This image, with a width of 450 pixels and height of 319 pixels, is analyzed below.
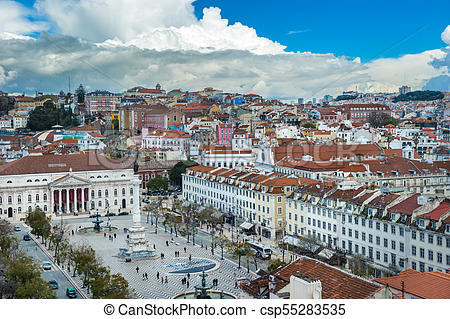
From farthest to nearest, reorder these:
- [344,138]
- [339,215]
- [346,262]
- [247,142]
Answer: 1. [344,138]
2. [247,142]
3. [339,215]
4. [346,262]

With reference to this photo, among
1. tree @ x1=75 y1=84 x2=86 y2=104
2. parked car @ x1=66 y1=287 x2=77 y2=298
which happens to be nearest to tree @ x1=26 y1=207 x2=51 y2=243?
parked car @ x1=66 y1=287 x2=77 y2=298

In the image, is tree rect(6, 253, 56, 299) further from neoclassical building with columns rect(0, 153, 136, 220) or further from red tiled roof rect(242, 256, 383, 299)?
neoclassical building with columns rect(0, 153, 136, 220)

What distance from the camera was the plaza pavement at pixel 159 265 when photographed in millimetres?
19163

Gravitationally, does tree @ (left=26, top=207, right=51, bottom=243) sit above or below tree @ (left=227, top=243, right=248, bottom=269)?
above

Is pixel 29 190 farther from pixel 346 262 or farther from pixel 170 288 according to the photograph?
pixel 346 262

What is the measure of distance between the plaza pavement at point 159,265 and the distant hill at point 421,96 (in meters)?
92.2

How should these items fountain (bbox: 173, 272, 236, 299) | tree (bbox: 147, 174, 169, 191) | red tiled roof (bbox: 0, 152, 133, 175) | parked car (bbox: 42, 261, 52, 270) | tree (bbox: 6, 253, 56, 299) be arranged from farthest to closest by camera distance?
tree (bbox: 147, 174, 169, 191)
red tiled roof (bbox: 0, 152, 133, 175)
parked car (bbox: 42, 261, 52, 270)
fountain (bbox: 173, 272, 236, 299)
tree (bbox: 6, 253, 56, 299)

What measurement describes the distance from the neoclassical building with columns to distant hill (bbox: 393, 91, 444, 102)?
84382 mm

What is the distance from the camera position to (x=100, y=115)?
87625 millimetres

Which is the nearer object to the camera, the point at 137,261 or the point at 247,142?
the point at 137,261

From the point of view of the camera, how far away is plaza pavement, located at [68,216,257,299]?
19.2 metres

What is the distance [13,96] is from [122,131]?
3960cm

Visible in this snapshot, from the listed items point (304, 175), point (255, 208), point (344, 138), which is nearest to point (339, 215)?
point (255, 208)

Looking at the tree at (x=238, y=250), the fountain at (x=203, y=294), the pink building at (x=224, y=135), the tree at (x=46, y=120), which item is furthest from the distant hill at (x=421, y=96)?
the fountain at (x=203, y=294)
